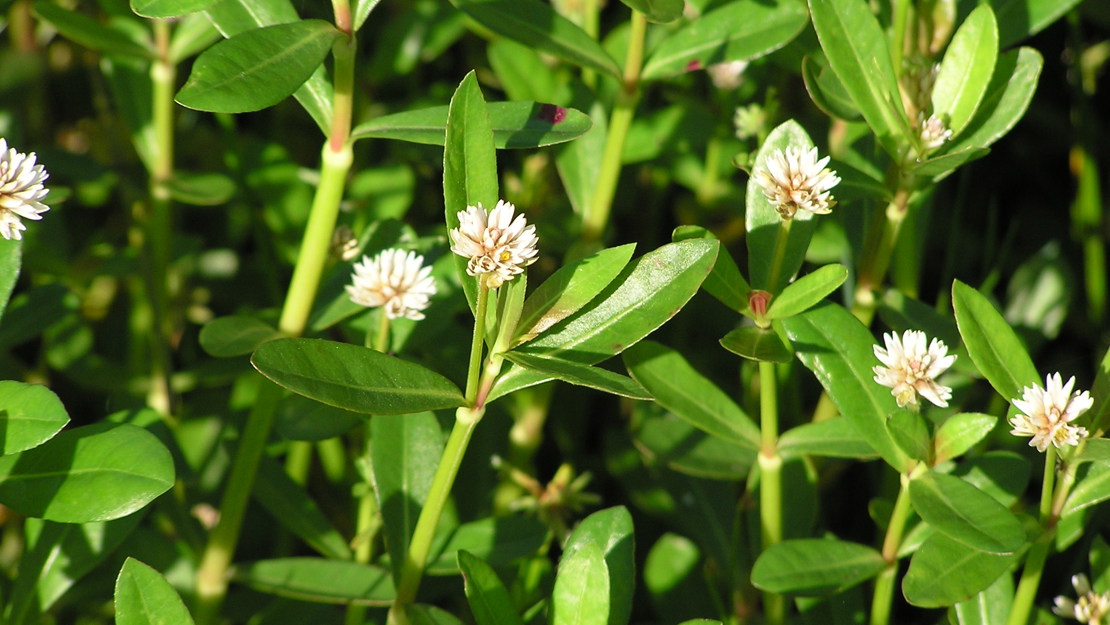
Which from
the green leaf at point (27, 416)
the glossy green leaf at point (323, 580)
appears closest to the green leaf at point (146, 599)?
the green leaf at point (27, 416)

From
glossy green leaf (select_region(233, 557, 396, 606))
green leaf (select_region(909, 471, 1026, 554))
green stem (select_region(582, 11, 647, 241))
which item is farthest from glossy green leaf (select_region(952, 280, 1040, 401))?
glossy green leaf (select_region(233, 557, 396, 606))

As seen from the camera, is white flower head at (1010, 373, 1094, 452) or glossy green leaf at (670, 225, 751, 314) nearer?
white flower head at (1010, 373, 1094, 452)

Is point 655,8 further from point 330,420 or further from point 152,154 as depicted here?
point 152,154

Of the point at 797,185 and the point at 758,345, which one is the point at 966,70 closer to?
the point at 797,185

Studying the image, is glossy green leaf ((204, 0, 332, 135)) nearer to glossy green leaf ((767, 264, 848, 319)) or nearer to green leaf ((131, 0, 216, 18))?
green leaf ((131, 0, 216, 18))

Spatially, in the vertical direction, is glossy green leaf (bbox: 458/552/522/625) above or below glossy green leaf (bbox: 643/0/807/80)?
below

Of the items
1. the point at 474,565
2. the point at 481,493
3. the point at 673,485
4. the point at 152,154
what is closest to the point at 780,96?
the point at 673,485
